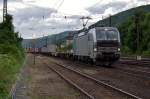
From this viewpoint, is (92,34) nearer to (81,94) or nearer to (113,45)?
(113,45)

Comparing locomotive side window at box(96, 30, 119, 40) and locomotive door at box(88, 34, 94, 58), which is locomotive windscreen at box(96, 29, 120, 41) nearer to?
locomotive side window at box(96, 30, 119, 40)

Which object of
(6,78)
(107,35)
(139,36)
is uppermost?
(139,36)

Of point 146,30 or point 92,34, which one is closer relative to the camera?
point 92,34

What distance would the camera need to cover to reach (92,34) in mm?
38688

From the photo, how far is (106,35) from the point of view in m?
37.9

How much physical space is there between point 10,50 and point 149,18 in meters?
45.0

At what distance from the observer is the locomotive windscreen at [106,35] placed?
3762cm

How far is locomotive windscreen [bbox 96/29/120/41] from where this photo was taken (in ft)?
123

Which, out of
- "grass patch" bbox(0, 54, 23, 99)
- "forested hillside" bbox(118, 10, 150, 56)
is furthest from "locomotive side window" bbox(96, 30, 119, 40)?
"forested hillside" bbox(118, 10, 150, 56)

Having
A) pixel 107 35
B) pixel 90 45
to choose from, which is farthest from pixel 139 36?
pixel 107 35

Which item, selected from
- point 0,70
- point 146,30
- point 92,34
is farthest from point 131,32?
point 0,70

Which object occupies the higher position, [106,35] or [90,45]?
[106,35]

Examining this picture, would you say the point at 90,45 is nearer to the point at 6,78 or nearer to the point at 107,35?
the point at 107,35

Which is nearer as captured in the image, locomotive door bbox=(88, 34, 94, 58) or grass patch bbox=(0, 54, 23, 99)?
grass patch bbox=(0, 54, 23, 99)
